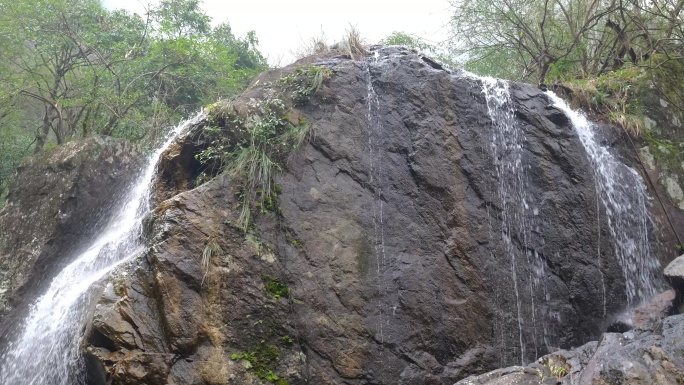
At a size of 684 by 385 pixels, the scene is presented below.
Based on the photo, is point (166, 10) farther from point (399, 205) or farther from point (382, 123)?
point (399, 205)

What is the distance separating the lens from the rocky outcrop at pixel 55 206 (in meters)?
9.40

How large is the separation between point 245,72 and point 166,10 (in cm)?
258

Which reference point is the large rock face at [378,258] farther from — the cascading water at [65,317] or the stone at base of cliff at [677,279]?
the stone at base of cliff at [677,279]

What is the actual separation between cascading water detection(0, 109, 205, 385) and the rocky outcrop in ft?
3.98

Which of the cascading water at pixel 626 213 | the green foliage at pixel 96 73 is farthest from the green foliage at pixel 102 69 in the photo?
the cascading water at pixel 626 213

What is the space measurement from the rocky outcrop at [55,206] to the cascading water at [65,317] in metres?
1.21

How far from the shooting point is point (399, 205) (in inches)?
300

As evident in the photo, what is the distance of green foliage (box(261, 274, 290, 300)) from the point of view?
22.0 ft

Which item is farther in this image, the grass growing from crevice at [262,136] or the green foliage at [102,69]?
the green foliage at [102,69]

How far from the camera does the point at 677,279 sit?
7.28 metres

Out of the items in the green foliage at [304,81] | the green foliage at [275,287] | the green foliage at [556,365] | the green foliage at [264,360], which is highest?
the green foliage at [304,81]

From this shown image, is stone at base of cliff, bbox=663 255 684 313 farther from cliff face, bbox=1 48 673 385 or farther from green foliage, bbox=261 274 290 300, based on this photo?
green foliage, bbox=261 274 290 300

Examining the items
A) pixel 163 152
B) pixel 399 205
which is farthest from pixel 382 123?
pixel 163 152

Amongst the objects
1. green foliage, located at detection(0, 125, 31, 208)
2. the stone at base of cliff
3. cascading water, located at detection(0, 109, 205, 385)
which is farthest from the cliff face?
green foliage, located at detection(0, 125, 31, 208)
